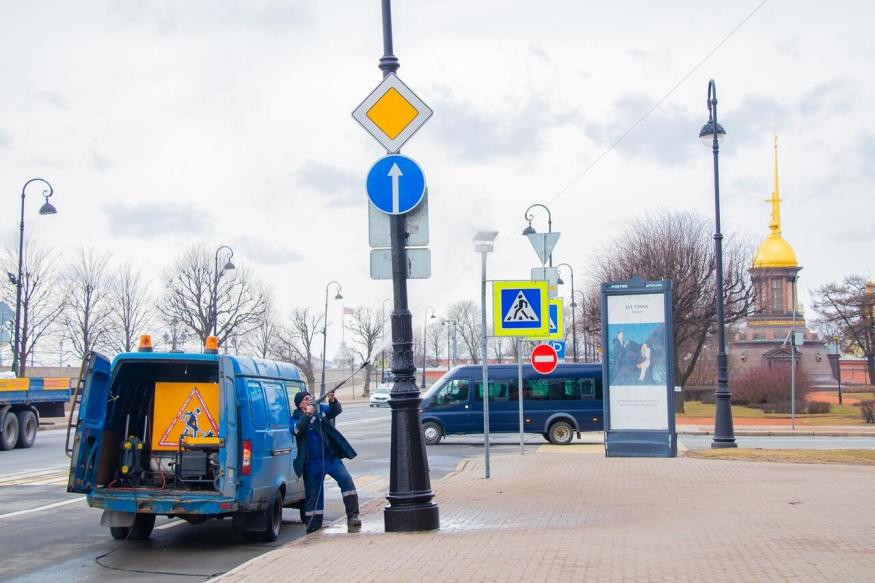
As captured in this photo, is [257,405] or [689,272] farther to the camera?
[689,272]

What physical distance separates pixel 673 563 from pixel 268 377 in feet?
19.1

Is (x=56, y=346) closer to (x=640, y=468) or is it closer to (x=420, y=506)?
(x=640, y=468)

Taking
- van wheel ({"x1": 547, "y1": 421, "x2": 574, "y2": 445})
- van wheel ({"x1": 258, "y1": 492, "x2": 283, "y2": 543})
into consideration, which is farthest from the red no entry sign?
van wheel ({"x1": 258, "y1": 492, "x2": 283, "y2": 543})

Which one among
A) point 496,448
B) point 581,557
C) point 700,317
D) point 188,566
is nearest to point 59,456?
point 496,448

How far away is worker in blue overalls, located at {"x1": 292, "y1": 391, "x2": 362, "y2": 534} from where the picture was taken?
11.3m

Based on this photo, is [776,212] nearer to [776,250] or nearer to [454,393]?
[776,250]

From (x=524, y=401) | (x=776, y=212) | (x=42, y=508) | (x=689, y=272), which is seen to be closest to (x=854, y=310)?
(x=776, y=212)

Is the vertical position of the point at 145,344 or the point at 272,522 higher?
the point at 145,344

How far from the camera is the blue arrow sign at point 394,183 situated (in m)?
10.8

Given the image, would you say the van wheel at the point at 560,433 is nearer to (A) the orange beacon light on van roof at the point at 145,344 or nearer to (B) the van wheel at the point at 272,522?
(B) the van wheel at the point at 272,522

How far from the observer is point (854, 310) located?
8231cm

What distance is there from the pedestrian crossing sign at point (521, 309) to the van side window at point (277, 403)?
5759mm

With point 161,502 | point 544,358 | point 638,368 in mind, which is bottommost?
point 161,502

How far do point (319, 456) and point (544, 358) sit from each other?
35.5 ft
